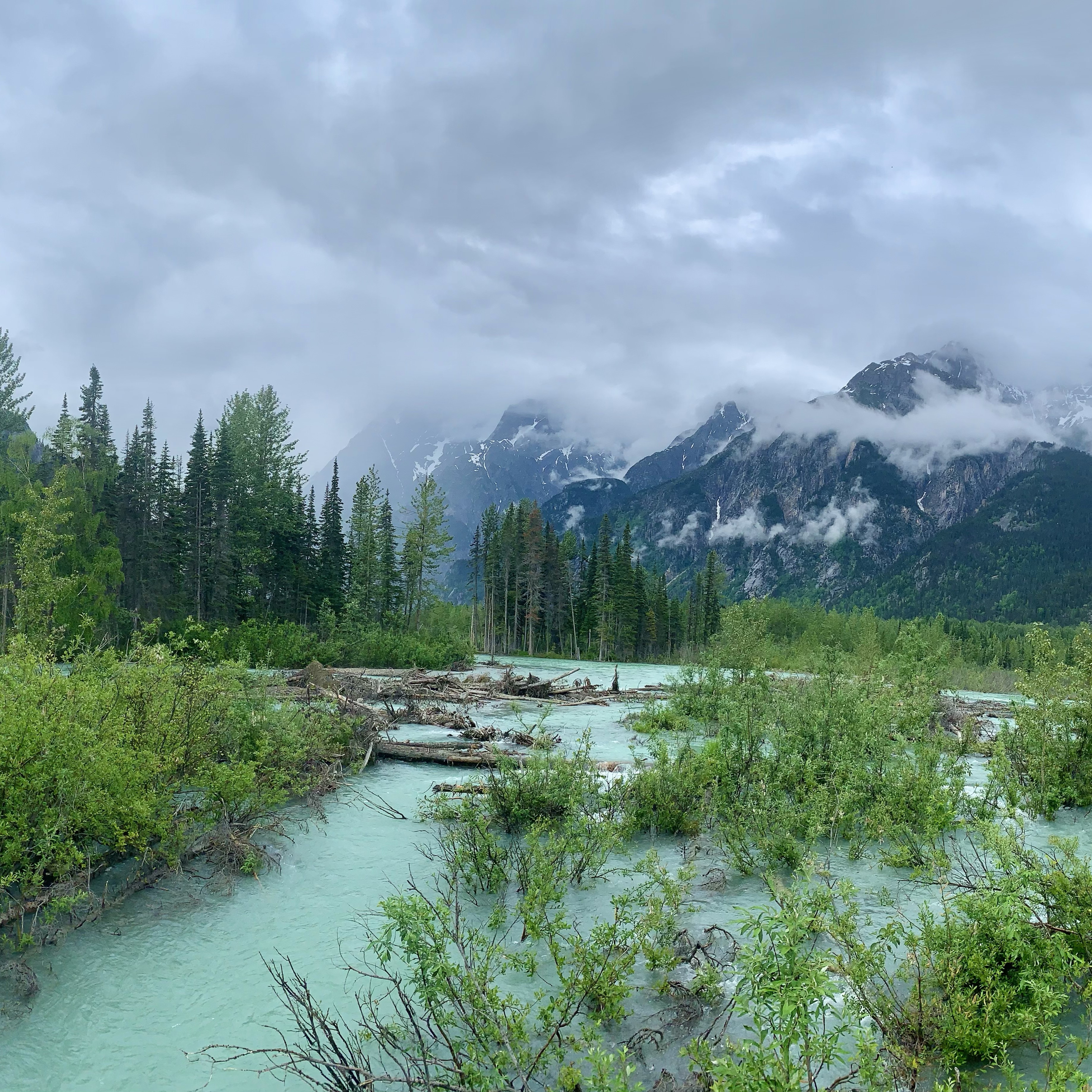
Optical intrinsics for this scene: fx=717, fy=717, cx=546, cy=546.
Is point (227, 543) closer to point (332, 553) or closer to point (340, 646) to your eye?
point (332, 553)

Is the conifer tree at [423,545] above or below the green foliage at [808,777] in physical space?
above

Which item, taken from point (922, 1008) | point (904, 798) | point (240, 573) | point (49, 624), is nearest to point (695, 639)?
point (240, 573)

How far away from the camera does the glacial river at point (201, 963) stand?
20.1 feet

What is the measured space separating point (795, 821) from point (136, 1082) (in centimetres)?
851

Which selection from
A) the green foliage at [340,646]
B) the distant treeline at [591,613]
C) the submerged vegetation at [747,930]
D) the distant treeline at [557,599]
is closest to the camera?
the submerged vegetation at [747,930]

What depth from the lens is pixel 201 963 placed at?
25.5 feet

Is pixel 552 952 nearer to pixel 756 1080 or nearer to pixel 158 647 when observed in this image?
pixel 756 1080

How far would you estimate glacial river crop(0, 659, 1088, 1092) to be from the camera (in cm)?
614

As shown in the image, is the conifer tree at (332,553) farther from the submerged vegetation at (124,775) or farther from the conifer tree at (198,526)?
the submerged vegetation at (124,775)

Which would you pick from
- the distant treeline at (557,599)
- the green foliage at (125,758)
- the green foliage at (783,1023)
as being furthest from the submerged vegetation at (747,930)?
the distant treeline at (557,599)

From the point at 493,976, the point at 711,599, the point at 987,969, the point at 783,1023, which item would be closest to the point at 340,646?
the point at 493,976

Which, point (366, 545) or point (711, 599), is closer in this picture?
point (366, 545)

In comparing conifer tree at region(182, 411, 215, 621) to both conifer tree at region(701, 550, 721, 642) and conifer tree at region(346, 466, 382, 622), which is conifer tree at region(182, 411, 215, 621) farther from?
conifer tree at region(701, 550, 721, 642)

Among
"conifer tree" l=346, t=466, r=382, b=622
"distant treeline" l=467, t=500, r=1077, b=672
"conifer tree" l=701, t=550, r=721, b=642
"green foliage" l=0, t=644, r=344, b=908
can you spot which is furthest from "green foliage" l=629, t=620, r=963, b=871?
"conifer tree" l=701, t=550, r=721, b=642
